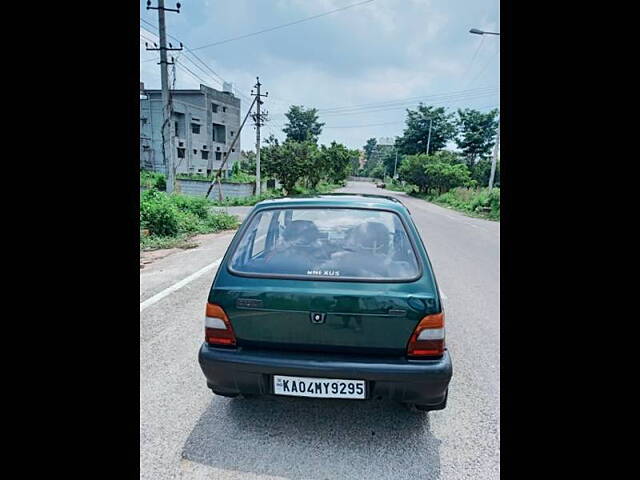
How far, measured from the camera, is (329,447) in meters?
2.04

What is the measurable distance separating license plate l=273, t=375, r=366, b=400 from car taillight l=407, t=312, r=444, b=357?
337 millimetres

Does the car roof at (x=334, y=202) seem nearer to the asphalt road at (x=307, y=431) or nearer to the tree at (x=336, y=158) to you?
the asphalt road at (x=307, y=431)

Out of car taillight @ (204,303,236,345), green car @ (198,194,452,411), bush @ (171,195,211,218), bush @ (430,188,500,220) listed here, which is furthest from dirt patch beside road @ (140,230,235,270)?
bush @ (430,188,500,220)

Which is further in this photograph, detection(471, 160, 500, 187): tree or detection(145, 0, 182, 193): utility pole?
detection(471, 160, 500, 187): tree

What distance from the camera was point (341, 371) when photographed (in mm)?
1910

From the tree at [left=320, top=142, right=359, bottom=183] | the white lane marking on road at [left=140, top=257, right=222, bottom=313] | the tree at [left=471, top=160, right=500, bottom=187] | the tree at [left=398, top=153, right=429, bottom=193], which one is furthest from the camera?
the tree at [left=471, top=160, right=500, bottom=187]

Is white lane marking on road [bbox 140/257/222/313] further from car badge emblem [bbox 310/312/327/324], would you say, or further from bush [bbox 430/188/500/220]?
bush [bbox 430/188/500/220]

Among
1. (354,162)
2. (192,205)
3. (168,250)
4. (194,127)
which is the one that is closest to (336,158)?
Result: (194,127)

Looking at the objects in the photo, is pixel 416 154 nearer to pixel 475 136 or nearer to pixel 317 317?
pixel 475 136

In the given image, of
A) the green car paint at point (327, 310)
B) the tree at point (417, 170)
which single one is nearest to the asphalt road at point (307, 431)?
the green car paint at point (327, 310)

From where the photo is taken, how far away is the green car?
1.93 m
